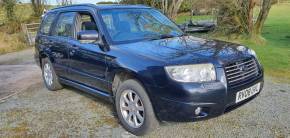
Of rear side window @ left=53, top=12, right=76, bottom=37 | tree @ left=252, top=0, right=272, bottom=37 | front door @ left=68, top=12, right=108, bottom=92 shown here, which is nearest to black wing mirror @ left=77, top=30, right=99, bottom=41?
front door @ left=68, top=12, right=108, bottom=92

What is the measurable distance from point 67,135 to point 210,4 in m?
12.2

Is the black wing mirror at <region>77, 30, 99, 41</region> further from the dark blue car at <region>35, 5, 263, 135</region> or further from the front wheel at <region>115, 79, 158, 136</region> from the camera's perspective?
the front wheel at <region>115, 79, 158, 136</region>

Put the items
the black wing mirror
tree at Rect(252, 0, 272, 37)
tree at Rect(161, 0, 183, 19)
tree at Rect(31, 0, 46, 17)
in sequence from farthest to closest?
1. tree at Rect(31, 0, 46, 17)
2. tree at Rect(161, 0, 183, 19)
3. tree at Rect(252, 0, 272, 37)
4. the black wing mirror

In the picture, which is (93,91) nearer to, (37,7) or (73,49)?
(73,49)

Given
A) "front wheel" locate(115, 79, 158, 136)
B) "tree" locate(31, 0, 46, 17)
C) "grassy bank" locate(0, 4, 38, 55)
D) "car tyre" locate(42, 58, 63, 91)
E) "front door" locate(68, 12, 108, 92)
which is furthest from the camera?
"tree" locate(31, 0, 46, 17)

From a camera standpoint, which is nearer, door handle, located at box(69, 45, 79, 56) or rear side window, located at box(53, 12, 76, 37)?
door handle, located at box(69, 45, 79, 56)

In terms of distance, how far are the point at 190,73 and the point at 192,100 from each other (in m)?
0.32

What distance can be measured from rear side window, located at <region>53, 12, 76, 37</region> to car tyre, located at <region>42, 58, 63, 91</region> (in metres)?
0.79

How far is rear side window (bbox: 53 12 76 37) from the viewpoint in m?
5.83

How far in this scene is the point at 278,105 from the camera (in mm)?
5395

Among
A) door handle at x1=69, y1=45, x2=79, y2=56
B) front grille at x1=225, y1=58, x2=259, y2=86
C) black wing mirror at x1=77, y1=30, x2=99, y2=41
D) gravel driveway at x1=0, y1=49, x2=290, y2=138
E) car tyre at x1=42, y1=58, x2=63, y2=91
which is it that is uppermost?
black wing mirror at x1=77, y1=30, x2=99, y2=41

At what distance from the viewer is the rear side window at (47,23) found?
679 cm

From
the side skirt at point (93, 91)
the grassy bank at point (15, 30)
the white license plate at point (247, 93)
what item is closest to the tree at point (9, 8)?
the grassy bank at point (15, 30)

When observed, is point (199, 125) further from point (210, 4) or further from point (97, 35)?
point (210, 4)
